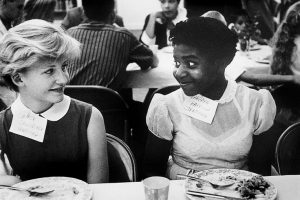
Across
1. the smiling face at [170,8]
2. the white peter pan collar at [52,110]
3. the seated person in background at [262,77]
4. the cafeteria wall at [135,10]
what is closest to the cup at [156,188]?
the white peter pan collar at [52,110]

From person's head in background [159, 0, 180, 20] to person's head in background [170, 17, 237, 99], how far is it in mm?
2766

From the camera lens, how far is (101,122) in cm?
176

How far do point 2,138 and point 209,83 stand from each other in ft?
3.11

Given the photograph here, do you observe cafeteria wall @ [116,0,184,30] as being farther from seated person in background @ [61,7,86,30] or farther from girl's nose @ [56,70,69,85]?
girl's nose @ [56,70,69,85]

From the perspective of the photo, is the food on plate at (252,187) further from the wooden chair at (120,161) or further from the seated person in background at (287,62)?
the seated person in background at (287,62)

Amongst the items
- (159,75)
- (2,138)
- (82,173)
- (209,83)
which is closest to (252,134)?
(209,83)

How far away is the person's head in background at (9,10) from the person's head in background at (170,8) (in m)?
1.58

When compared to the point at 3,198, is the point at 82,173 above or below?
below

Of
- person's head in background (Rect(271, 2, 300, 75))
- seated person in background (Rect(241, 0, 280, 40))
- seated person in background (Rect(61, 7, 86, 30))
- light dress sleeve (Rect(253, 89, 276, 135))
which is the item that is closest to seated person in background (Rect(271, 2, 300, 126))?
person's head in background (Rect(271, 2, 300, 75))

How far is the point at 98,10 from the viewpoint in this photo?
307 cm

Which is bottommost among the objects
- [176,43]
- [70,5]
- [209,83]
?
[70,5]

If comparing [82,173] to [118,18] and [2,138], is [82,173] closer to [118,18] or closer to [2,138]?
[2,138]

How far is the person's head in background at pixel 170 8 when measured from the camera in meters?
4.47

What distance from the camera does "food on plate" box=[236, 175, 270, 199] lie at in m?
1.37
